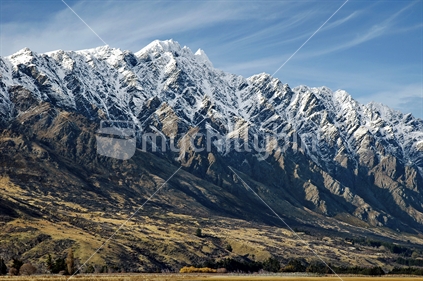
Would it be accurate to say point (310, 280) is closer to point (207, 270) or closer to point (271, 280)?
point (271, 280)

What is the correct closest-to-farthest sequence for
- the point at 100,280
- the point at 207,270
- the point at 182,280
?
1. the point at 100,280
2. the point at 182,280
3. the point at 207,270

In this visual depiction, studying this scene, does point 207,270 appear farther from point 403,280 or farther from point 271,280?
point 403,280

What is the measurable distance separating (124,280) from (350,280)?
6363 centimetres

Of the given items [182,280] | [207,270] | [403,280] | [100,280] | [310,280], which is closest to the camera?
[100,280]

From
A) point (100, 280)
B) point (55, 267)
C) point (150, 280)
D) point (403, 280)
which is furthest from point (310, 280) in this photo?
point (55, 267)

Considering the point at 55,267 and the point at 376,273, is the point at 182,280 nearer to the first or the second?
the point at 55,267

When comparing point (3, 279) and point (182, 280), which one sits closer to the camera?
point (3, 279)

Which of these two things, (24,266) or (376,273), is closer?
(24,266)

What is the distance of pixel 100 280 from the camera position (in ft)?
427

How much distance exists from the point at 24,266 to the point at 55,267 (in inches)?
349

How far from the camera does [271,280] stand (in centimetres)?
14675

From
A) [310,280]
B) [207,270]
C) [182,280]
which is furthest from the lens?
[207,270]

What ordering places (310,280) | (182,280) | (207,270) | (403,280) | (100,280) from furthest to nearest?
(207,270) < (403,280) < (310,280) < (182,280) < (100,280)

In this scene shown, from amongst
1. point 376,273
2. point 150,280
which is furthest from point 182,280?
point 376,273
